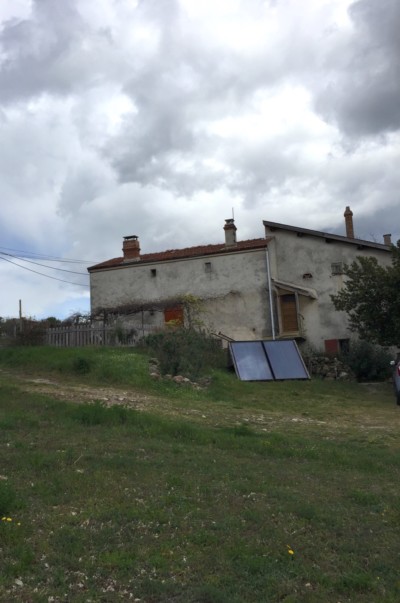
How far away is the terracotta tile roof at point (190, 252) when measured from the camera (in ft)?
89.7

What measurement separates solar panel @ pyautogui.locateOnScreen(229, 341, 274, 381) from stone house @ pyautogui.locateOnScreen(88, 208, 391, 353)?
5412 millimetres

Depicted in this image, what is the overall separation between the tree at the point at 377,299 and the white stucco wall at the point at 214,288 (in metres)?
7.07

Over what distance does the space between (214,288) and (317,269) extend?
5266 mm

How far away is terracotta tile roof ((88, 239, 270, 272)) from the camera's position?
27.3m

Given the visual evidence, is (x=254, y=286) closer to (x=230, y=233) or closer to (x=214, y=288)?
(x=214, y=288)

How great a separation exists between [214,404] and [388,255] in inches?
636

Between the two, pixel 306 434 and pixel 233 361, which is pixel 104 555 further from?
pixel 233 361

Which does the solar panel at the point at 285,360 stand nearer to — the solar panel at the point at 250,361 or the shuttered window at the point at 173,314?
the solar panel at the point at 250,361

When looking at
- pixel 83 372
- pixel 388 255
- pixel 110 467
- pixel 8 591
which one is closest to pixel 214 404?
pixel 83 372

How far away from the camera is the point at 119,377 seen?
50.9 ft

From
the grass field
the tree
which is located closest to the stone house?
the tree

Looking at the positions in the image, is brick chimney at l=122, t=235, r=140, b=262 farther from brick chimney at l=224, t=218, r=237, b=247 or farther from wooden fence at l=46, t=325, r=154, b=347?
wooden fence at l=46, t=325, r=154, b=347

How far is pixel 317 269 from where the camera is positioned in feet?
89.0

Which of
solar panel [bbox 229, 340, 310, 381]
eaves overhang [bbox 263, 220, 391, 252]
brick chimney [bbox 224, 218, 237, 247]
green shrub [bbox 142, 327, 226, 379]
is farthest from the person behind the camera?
brick chimney [bbox 224, 218, 237, 247]
